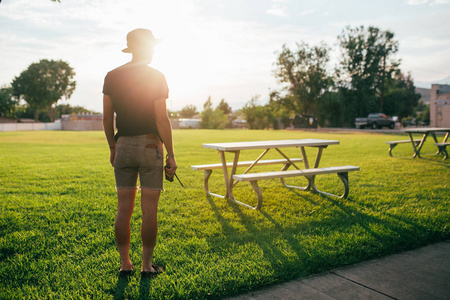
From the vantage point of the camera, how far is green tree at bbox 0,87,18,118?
6740cm

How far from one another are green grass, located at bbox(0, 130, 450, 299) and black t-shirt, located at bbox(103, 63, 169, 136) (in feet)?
4.31

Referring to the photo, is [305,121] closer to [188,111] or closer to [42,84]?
[42,84]

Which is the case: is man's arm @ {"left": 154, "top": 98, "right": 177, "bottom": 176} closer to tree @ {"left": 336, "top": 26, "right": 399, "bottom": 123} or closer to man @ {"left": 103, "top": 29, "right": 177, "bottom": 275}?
man @ {"left": 103, "top": 29, "right": 177, "bottom": 275}

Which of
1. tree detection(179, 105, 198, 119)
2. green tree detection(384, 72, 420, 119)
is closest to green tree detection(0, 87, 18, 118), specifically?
tree detection(179, 105, 198, 119)

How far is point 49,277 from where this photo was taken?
312 cm

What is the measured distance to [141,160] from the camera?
2904 millimetres

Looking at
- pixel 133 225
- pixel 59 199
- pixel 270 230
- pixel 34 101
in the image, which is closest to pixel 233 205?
pixel 270 230

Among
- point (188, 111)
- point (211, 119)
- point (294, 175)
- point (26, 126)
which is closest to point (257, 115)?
point (211, 119)

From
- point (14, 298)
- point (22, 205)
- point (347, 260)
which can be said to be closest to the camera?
point (14, 298)

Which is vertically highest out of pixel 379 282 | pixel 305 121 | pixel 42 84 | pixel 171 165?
pixel 42 84

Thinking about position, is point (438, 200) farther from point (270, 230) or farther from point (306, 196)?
point (270, 230)

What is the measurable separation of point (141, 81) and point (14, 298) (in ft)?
6.33

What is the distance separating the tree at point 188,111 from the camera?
106 metres

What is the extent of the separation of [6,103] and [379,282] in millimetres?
78147
